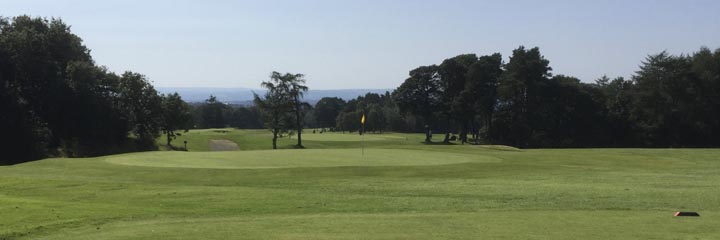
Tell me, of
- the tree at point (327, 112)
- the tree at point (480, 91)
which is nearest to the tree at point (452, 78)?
the tree at point (480, 91)

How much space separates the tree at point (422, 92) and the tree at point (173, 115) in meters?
30.8

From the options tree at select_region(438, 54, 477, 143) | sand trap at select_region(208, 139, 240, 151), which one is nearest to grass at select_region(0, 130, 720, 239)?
sand trap at select_region(208, 139, 240, 151)

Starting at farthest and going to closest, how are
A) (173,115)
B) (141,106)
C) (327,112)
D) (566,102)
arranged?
(327,112), (566,102), (173,115), (141,106)

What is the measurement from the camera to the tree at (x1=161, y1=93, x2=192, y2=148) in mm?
67688

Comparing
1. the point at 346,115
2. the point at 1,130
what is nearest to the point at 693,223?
the point at 1,130

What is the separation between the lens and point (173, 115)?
6888cm

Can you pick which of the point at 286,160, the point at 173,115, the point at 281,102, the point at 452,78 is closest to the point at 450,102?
the point at 452,78

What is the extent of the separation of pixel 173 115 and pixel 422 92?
35077 millimetres

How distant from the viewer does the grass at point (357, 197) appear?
11172 millimetres

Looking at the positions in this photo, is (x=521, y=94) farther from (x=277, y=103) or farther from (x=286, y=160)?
(x=286, y=160)

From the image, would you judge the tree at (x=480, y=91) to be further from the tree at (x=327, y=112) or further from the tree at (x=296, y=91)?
the tree at (x=327, y=112)

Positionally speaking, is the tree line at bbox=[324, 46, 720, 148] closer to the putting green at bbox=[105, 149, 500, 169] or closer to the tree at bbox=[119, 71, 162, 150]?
the tree at bbox=[119, 71, 162, 150]

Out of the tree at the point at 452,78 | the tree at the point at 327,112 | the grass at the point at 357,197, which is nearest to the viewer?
the grass at the point at 357,197

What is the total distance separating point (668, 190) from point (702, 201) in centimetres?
276
